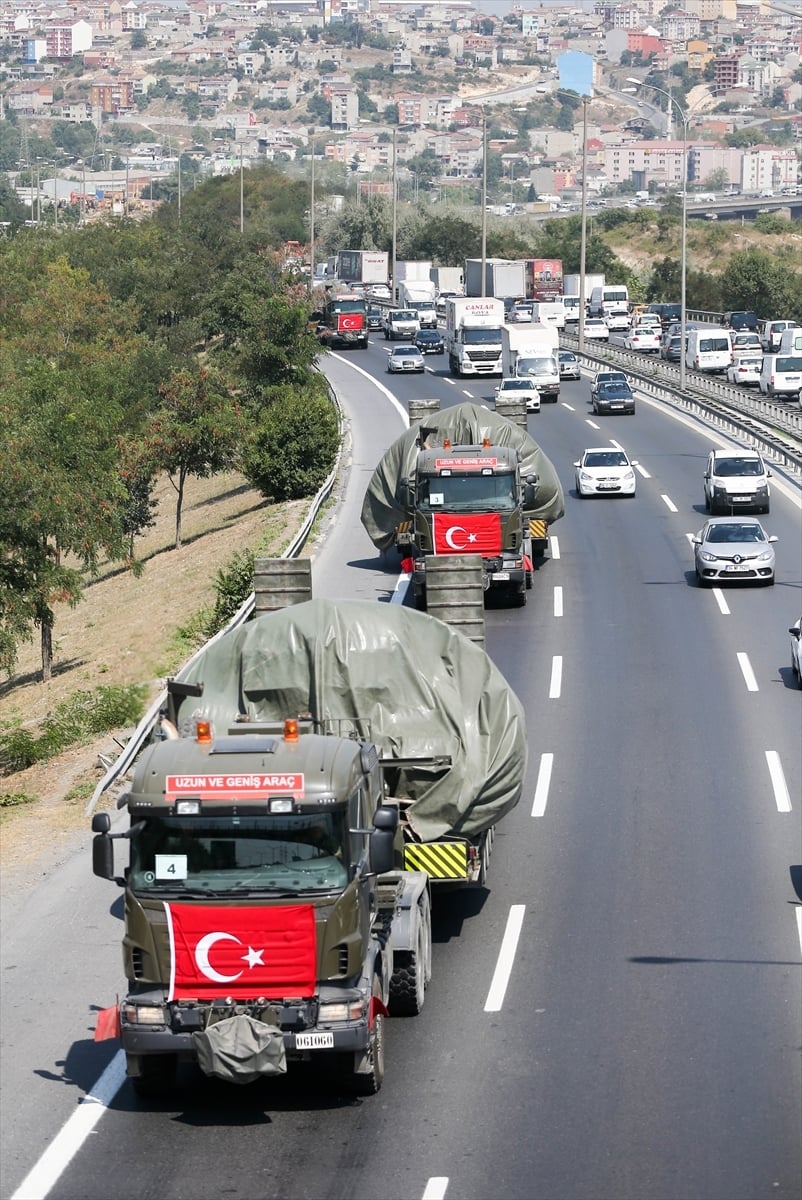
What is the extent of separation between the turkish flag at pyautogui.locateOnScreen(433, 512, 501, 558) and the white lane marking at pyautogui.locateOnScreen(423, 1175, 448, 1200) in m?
23.8

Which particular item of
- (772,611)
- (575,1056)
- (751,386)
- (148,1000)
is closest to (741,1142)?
(575,1056)

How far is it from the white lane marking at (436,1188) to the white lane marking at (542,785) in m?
10.3

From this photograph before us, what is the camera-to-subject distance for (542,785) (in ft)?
80.6

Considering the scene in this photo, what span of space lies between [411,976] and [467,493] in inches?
833

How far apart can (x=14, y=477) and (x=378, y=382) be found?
42274 mm

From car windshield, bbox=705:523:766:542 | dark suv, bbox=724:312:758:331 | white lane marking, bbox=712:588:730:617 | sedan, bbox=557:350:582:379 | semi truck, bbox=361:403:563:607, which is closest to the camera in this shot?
semi truck, bbox=361:403:563:607

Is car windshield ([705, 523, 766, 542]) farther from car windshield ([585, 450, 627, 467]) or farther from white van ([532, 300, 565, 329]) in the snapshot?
white van ([532, 300, 565, 329])

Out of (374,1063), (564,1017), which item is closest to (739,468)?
(564,1017)

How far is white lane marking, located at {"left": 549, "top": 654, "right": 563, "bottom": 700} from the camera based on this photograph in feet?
98.7

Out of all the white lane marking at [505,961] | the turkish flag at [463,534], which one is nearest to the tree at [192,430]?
the turkish flag at [463,534]

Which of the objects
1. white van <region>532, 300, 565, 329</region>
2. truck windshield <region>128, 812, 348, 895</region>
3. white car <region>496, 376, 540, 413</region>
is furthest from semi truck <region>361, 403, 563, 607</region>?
white van <region>532, 300, 565, 329</region>

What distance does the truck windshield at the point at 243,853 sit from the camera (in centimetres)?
1362

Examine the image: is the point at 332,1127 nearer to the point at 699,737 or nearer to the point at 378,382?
the point at 699,737

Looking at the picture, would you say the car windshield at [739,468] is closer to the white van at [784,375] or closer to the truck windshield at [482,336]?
the white van at [784,375]
